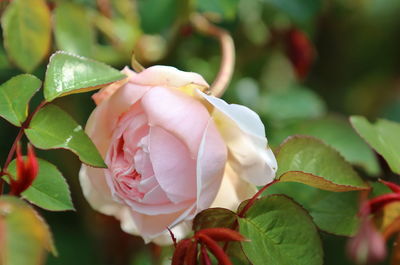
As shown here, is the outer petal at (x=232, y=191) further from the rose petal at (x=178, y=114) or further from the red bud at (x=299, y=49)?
the red bud at (x=299, y=49)

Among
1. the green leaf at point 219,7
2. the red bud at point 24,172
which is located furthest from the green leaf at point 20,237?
the green leaf at point 219,7

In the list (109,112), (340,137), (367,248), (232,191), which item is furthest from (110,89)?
(340,137)

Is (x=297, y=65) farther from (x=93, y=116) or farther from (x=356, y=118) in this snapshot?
(x=93, y=116)

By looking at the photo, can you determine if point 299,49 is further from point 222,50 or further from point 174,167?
point 174,167

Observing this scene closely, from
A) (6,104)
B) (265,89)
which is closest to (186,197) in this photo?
(6,104)

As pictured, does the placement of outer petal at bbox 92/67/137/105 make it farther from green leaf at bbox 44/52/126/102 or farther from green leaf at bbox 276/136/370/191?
green leaf at bbox 276/136/370/191

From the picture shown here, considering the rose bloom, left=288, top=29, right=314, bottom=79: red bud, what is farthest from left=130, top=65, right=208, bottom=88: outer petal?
left=288, top=29, right=314, bottom=79: red bud
